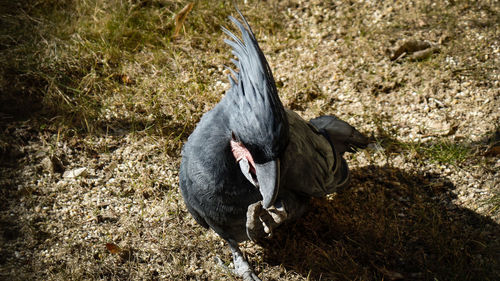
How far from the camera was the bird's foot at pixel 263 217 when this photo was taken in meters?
2.27

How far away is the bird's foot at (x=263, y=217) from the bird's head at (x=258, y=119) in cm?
23

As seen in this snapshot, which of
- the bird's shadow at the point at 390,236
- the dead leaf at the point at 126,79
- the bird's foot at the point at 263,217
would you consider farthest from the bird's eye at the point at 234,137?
the dead leaf at the point at 126,79

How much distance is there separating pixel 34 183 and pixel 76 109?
0.67 m

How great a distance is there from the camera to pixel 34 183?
323cm

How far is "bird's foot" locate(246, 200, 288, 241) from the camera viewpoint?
7.45ft

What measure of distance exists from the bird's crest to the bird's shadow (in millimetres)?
1162

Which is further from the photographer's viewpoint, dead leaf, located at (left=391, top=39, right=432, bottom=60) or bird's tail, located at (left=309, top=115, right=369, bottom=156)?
dead leaf, located at (left=391, top=39, right=432, bottom=60)

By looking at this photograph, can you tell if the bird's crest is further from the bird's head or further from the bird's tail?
the bird's tail

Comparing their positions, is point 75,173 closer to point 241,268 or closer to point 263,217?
point 241,268

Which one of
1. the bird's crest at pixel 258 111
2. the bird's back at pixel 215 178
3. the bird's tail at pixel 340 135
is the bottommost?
the bird's tail at pixel 340 135

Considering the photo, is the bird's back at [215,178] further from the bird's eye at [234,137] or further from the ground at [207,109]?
the ground at [207,109]

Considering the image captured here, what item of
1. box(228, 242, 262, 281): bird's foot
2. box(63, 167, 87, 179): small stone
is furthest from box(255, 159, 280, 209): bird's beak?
box(63, 167, 87, 179): small stone

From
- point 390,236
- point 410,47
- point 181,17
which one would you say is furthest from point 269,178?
point 181,17

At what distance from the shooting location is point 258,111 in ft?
6.27
